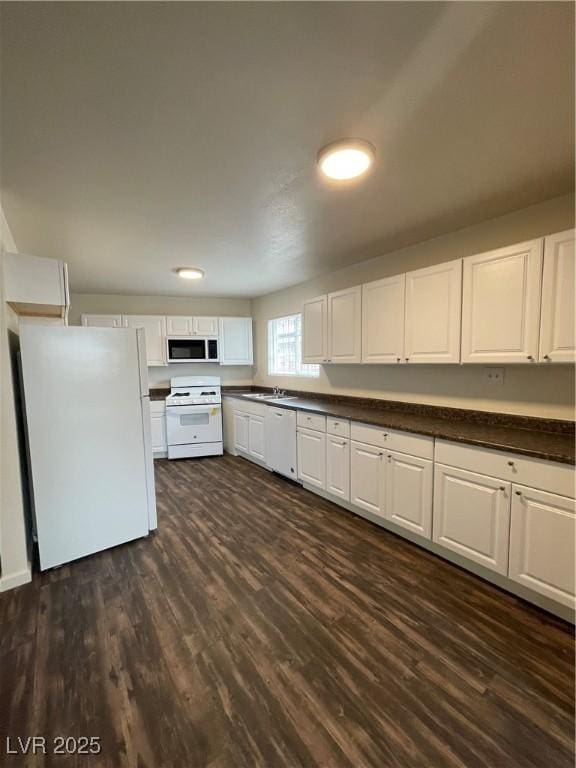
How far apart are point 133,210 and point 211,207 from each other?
543 millimetres

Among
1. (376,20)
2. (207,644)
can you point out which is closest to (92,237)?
(376,20)

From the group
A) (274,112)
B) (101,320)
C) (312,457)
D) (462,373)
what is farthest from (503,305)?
(101,320)

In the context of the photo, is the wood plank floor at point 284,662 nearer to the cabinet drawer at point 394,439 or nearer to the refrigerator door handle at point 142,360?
the cabinet drawer at point 394,439

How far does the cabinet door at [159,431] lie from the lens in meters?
4.80

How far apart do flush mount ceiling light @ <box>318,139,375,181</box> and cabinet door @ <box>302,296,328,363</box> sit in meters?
1.82

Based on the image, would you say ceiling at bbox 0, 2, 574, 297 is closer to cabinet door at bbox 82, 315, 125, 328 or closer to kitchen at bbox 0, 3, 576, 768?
kitchen at bbox 0, 3, 576, 768

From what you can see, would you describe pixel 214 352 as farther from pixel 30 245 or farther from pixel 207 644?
pixel 207 644

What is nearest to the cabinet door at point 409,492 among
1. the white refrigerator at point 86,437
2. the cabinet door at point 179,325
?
the white refrigerator at point 86,437

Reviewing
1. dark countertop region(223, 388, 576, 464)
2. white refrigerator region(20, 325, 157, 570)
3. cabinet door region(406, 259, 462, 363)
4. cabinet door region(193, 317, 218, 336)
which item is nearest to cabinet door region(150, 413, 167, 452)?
cabinet door region(193, 317, 218, 336)

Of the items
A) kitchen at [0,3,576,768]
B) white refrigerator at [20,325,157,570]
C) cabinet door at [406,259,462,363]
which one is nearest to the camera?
kitchen at [0,3,576,768]

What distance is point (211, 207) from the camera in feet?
7.32

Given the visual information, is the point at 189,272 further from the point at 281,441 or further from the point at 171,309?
the point at 281,441

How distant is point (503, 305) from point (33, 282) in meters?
3.10

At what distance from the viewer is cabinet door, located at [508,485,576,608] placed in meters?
1.68
